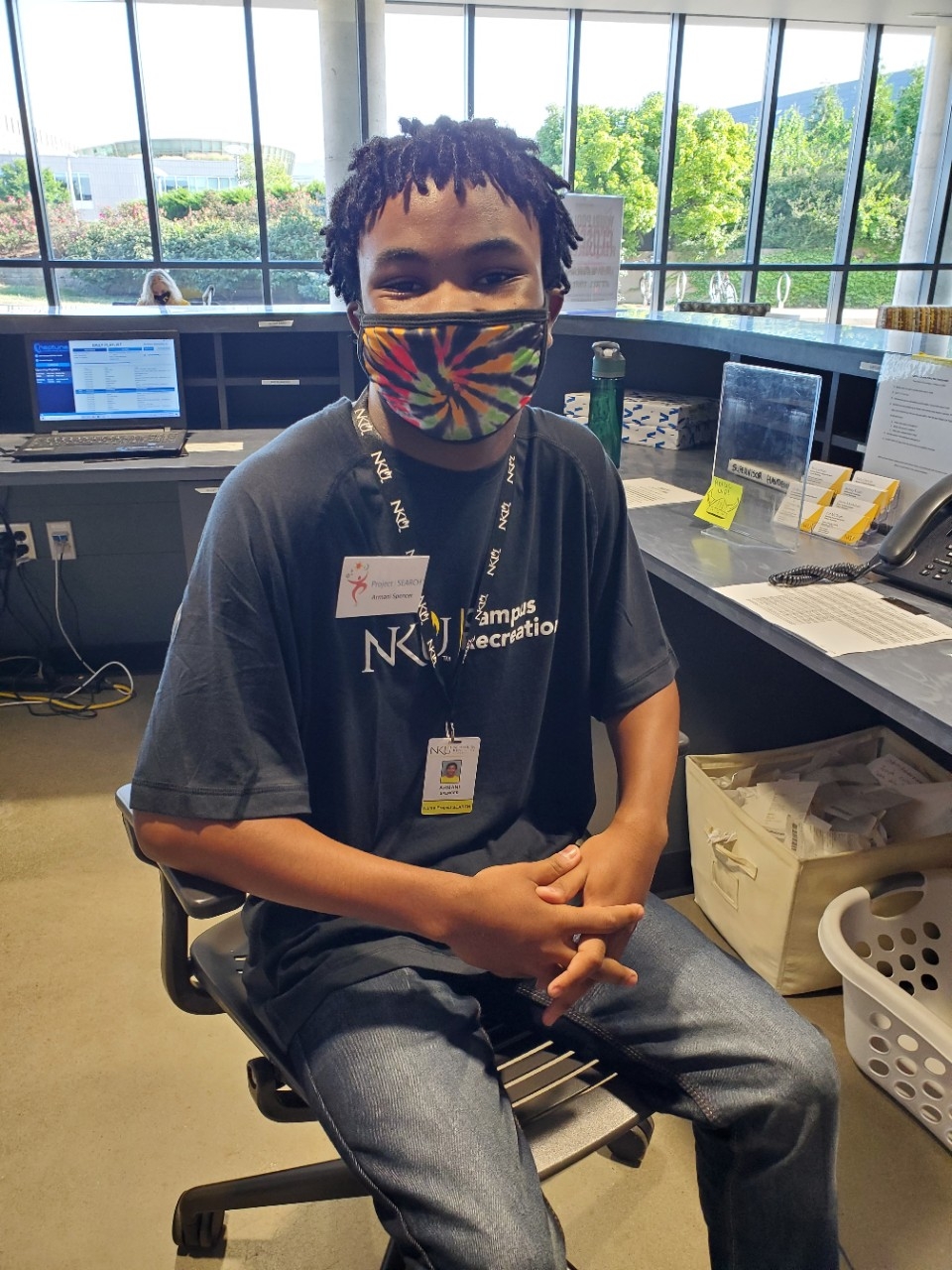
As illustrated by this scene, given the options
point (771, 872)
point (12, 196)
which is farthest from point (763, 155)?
point (771, 872)

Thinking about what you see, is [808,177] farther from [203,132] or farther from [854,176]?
[203,132]

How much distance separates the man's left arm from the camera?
2.78 ft

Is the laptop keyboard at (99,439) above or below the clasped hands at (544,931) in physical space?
above

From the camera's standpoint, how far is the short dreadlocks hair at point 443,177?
2.85ft

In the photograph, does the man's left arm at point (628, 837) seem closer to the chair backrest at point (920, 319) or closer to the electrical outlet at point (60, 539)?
the electrical outlet at point (60, 539)

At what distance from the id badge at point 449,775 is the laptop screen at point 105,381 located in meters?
2.06

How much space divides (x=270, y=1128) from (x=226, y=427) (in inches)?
80.3

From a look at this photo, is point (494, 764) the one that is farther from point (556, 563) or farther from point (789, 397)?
point (789, 397)

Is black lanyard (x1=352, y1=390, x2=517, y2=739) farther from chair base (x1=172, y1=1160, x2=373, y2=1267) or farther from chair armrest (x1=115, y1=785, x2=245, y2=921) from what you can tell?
chair base (x1=172, y1=1160, x2=373, y2=1267)

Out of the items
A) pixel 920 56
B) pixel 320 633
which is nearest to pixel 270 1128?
pixel 320 633

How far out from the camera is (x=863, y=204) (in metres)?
8.30

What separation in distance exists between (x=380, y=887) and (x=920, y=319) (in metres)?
3.95

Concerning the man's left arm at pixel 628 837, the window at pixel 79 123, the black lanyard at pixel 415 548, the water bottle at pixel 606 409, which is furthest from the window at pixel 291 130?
the man's left arm at pixel 628 837

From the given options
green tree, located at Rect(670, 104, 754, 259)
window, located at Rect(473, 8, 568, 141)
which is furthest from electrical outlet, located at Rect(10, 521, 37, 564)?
green tree, located at Rect(670, 104, 754, 259)
